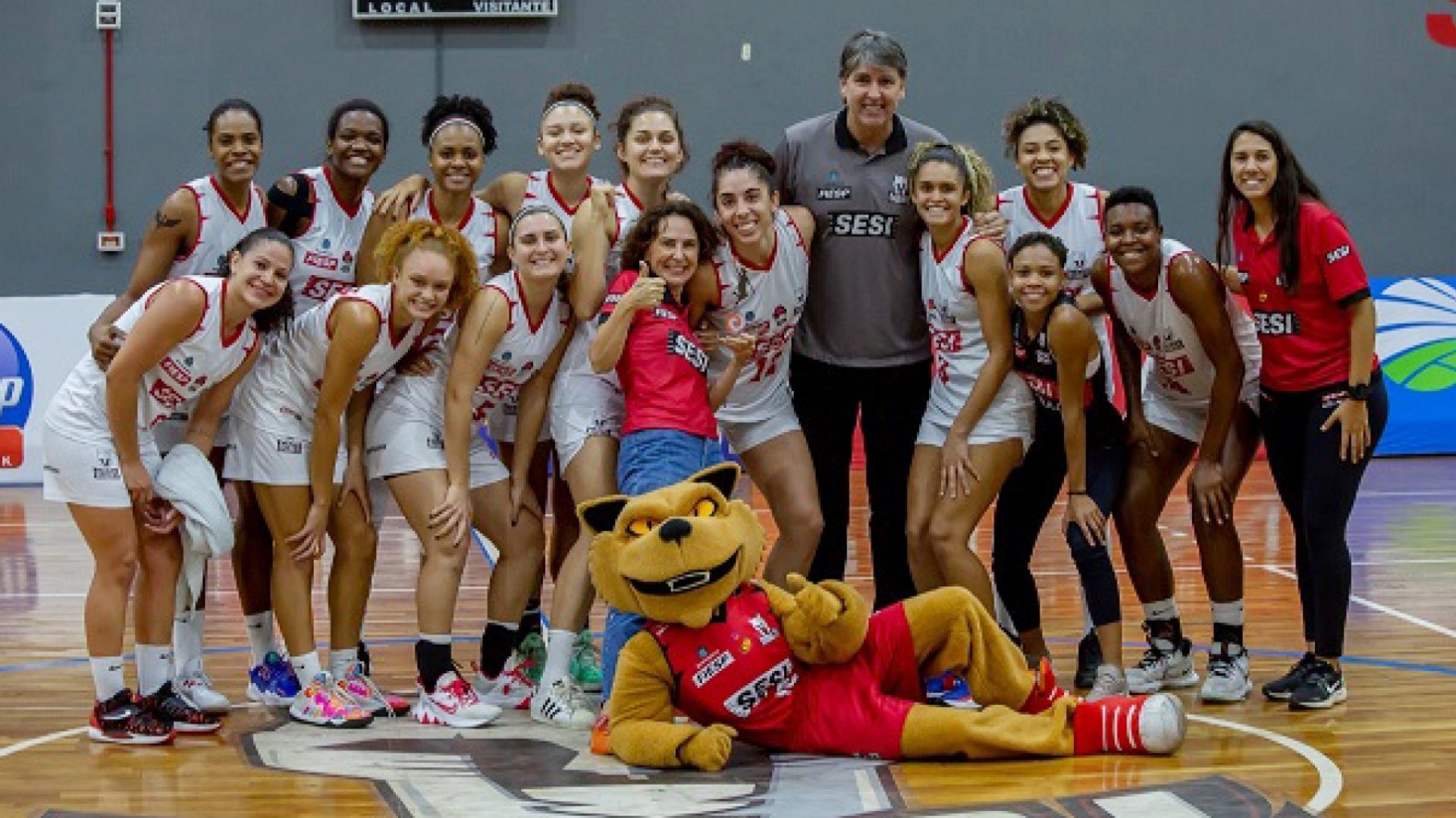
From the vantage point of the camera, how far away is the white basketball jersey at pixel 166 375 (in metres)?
4.84

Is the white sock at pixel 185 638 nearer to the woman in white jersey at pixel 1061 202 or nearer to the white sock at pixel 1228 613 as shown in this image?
the woman in white jersey at pixel 1061 202

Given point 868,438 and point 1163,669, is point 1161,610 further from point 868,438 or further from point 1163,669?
point 868,438

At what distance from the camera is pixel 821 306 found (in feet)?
18.4

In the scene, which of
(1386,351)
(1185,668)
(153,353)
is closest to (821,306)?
(1185,668)

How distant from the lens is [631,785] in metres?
4.29

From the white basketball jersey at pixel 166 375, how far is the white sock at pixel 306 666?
2.42ft

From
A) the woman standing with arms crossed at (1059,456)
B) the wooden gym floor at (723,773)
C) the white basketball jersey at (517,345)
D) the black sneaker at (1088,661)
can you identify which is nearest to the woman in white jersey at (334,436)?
the white basketball jersey at (517,345)

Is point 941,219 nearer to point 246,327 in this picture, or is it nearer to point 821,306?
point 821,306

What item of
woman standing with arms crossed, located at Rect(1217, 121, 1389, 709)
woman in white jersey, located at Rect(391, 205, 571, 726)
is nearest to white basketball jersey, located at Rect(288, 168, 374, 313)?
woman in white jersey, located at Rect(391, 205, 571, 726)

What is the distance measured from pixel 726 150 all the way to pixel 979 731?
1855 millimetres

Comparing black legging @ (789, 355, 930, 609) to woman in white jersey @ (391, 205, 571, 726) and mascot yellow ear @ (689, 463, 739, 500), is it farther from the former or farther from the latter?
mascot yellow ear @ (689, 463, 739, 500)

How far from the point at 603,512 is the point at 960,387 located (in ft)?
4.32

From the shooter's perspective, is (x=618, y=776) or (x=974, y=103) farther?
(x=974, y=103)

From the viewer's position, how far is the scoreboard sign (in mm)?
11539
